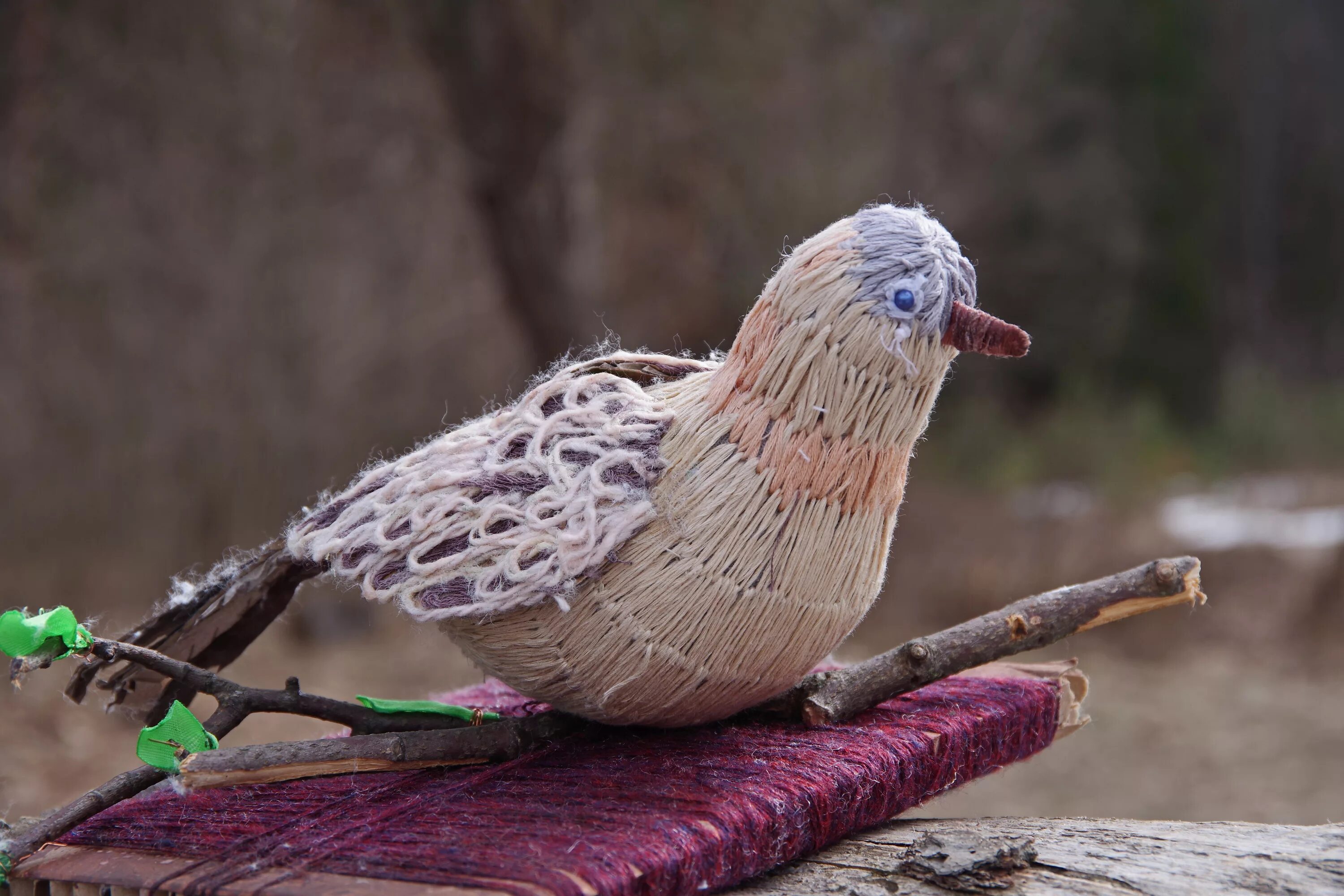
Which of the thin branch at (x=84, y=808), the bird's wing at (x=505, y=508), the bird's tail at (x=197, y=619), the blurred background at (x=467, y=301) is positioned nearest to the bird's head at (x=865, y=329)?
the bird's wing at (x=505, y=508)

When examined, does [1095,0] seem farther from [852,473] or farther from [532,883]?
[532,883]

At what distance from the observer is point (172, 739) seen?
94 cm

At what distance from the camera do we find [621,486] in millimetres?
1006

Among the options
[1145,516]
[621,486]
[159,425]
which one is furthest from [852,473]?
[1145,516]

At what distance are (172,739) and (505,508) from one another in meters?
0.33

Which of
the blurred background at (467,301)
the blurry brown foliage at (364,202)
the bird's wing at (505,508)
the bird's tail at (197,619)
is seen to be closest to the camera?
the bird's wing at (505,508)

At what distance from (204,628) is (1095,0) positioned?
5.39 metres

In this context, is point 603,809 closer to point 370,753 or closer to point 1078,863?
point 370,753

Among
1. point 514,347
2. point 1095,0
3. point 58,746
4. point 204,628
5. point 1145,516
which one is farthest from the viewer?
point 1095,0

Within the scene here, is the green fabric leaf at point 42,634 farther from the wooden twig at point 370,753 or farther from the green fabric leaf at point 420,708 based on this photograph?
the green fabric leaf at point 420,708

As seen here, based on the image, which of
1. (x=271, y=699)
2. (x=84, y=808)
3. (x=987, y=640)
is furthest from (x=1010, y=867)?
(x=84, y=808)

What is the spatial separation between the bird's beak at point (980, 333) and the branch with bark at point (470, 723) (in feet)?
1.06

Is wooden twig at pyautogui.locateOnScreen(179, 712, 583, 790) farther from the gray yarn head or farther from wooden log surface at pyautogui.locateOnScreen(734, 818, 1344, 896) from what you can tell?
the gray yarn head

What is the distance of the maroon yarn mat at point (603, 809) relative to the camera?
0.87 meters
